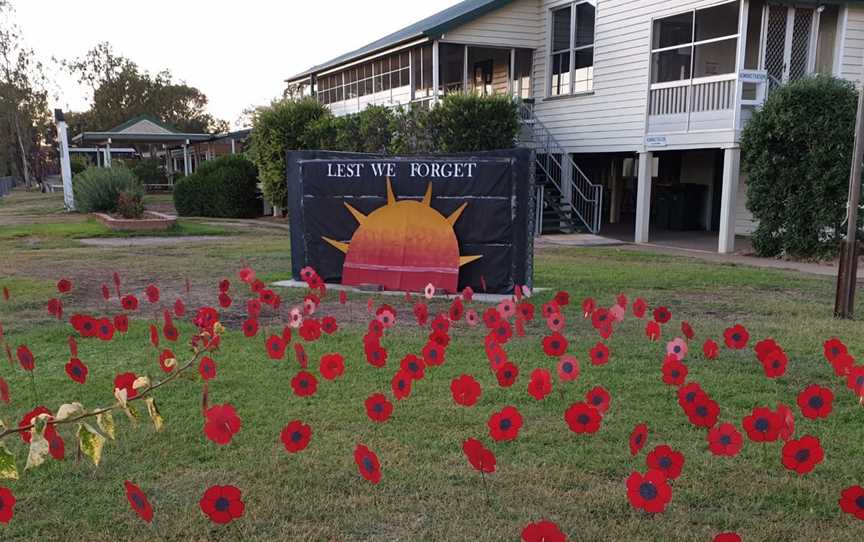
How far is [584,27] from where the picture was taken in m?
17.7

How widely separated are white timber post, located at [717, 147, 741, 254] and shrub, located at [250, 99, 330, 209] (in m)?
11.1

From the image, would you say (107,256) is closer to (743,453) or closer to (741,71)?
(743,453)

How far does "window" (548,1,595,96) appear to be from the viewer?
16.9 meters

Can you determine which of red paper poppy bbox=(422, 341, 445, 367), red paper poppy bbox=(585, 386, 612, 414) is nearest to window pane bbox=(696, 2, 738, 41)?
red paper poppy bbox=(422, 341, 445, 367)

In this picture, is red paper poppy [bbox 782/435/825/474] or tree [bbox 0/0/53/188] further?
tree [bbox 0/0/53/188]

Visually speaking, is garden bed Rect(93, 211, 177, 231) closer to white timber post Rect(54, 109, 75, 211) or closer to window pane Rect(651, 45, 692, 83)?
white timber post Rect(54, 109, 75, 211)

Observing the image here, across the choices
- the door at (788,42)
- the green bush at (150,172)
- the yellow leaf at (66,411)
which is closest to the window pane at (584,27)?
the door at (788,42)

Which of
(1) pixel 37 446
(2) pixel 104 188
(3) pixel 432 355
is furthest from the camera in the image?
(2) pixel 104 188

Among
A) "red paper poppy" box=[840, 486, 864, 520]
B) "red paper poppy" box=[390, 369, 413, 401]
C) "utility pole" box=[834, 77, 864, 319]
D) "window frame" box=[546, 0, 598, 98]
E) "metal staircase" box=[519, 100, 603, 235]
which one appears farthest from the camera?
"window frame" box=[546, 0, 598, 98]

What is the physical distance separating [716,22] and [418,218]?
35.6ft

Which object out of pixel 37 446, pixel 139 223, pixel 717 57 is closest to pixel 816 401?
pixel 37 446

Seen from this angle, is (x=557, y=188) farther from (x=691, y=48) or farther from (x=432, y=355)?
(x=432, y=355)

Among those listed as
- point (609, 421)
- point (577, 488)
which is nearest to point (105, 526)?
point (577, 488)

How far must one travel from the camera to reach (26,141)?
52.1 m
